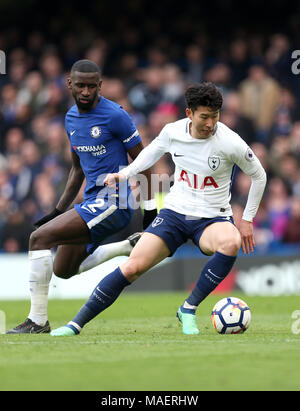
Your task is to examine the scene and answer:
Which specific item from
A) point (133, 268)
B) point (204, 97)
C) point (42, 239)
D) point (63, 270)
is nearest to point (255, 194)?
point (204, 97)

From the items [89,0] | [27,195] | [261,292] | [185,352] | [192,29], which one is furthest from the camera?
[89,0]

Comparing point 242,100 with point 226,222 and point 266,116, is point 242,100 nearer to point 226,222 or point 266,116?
point 266,116

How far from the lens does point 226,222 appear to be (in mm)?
7297

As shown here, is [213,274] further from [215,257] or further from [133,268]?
[133,268]

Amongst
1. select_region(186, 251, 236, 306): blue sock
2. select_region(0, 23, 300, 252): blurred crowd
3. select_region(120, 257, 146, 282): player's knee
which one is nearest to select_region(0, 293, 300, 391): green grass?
select_region(186, 251, 236, 306): blue sock

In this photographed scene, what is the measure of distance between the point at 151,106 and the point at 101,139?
869 centimetres

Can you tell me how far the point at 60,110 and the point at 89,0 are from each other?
4.12 m

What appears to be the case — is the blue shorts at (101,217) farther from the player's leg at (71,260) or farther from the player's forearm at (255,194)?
the player's forearm at (255,194)

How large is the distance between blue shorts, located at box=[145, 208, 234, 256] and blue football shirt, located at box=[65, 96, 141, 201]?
87 cm

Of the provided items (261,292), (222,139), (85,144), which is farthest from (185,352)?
(261,292)

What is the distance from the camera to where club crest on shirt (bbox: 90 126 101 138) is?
25.9 ft

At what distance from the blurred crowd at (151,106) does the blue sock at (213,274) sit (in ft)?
22.1

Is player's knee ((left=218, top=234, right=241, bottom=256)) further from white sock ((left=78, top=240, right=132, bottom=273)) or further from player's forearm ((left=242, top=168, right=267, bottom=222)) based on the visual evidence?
white sock ((left=78, top=240, right=132, bottom=273))

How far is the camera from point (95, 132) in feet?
25.9
